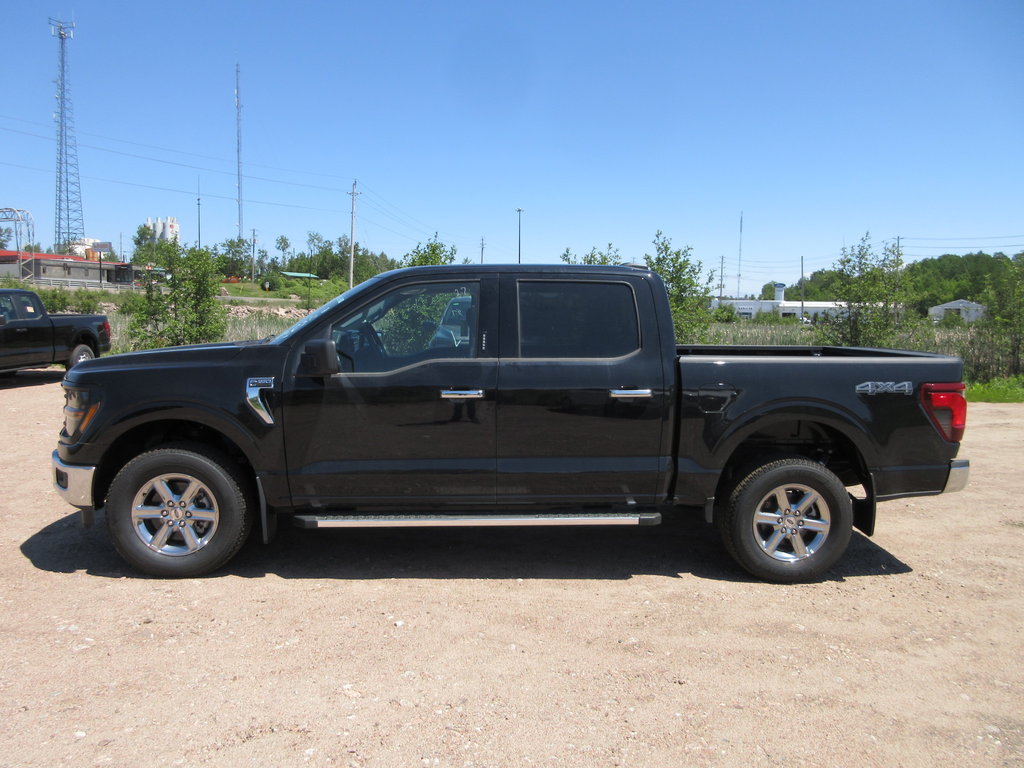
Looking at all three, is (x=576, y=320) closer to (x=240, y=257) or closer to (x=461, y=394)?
(x=461, y=394)

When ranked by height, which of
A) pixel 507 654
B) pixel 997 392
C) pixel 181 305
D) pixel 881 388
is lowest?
pixel 507 654

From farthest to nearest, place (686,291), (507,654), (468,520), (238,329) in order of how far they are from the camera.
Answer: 1. (238,329)
2. (686,291)
3. (468,520)
4. (507,654)

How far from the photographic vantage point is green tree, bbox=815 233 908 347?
15555mm

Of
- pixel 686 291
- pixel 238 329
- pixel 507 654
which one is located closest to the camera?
pixel 507 654

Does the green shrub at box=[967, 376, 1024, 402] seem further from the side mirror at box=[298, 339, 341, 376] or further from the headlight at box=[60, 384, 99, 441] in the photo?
the headlight at box=[60, 384, 99, 441]

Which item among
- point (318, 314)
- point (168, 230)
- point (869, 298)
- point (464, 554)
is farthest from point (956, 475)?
point (168, 230)

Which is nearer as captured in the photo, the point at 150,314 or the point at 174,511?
the point at 174,511

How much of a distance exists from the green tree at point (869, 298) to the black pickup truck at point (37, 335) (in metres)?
15.0

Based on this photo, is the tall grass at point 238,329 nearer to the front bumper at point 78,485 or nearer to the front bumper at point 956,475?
the front bumper at point 78,485

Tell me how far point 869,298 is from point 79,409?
14955 mm

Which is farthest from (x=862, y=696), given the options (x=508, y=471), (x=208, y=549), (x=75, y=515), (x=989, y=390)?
(x=989, y=390)

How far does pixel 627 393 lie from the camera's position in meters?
4.70

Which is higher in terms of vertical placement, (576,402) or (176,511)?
(576,402)

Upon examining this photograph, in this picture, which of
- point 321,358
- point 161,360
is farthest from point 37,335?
point 321,358
